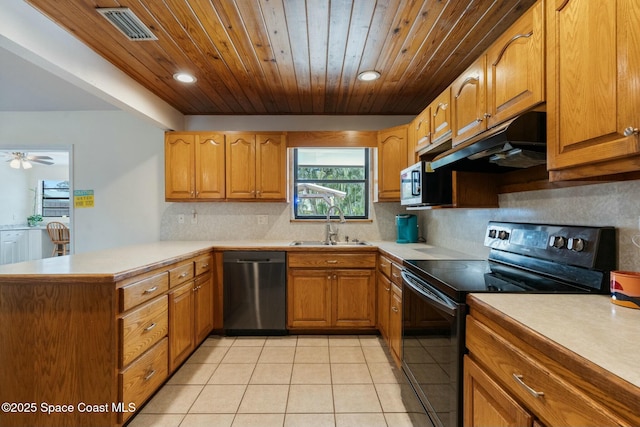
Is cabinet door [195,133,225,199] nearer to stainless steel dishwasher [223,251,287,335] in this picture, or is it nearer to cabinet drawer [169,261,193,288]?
stainless steel dishwasher [223,251,287,335]

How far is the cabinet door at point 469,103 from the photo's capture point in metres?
1.66

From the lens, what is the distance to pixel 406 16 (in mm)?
1760

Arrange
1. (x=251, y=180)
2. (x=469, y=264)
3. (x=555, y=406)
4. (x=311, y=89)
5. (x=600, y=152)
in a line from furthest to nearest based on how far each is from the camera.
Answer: (x=251, y=180)
(x=311, y=89)
(x=469, y=264)
(x=600, y=152)
(x=555, y=406)

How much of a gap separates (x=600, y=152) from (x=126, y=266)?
2.17 m

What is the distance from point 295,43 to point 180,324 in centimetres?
217

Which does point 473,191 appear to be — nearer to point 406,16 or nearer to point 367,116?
point 406,16

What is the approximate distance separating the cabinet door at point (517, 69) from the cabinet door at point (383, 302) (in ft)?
4.92

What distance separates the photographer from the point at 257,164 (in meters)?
3.22

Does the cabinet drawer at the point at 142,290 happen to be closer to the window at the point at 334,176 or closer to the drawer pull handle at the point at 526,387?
the drawer pull handle at the point at 526,387

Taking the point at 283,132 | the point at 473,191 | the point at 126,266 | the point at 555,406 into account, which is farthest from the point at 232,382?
the point at 283,132

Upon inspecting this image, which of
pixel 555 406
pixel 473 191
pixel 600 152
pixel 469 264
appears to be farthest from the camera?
pixel 473 191

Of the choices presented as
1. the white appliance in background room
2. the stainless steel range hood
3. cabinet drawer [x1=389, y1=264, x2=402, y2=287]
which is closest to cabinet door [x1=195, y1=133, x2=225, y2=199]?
cabinet drawer [x1=389, y1=264, x2=402, y2=287]

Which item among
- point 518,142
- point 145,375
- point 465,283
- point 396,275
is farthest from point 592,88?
point 145,375

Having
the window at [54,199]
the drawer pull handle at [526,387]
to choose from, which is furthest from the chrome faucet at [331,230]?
the window at [54,199]
